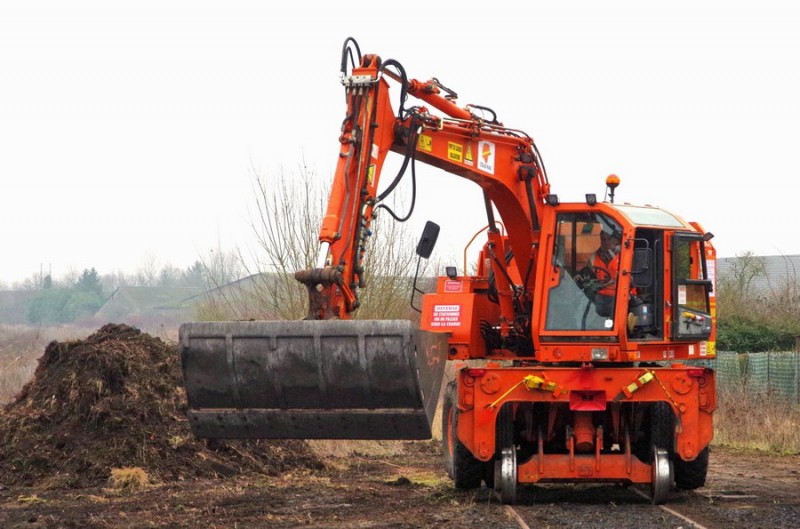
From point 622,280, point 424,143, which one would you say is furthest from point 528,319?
point 424,143

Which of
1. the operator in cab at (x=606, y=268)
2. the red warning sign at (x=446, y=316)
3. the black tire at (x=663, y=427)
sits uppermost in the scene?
the operator in cab at (x=606, y=268)

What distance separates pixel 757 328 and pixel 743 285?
17.0ft

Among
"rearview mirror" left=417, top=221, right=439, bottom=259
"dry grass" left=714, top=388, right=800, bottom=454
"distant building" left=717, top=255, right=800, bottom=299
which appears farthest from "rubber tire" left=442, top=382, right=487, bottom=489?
"distant building" left=717, top=255, right=800, bottom=299

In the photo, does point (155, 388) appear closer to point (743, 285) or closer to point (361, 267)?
point (361, 267)

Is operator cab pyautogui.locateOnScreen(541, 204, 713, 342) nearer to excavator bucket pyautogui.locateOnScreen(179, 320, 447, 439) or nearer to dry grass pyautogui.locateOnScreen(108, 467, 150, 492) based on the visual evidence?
excavator bucket pyautogui.locateOnScreen(179, 320, 447, 439)

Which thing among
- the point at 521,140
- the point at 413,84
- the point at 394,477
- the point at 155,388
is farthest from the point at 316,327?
the point at 155,388

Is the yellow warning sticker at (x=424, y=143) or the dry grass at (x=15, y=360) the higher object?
the yellow warning sticker at (x=424, y=143)

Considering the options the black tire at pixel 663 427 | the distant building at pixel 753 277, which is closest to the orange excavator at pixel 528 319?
the black tire at pixel 663 427

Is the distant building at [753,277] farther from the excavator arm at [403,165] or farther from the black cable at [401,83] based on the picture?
the black cable at [401,83]

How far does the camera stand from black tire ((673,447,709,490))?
10.2m

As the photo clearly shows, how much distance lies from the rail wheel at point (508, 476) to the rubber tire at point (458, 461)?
19.6 inches

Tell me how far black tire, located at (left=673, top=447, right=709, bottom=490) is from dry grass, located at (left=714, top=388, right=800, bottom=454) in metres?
5.76

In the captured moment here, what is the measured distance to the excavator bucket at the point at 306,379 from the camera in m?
7.59

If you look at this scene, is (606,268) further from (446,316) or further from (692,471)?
(692,471)
